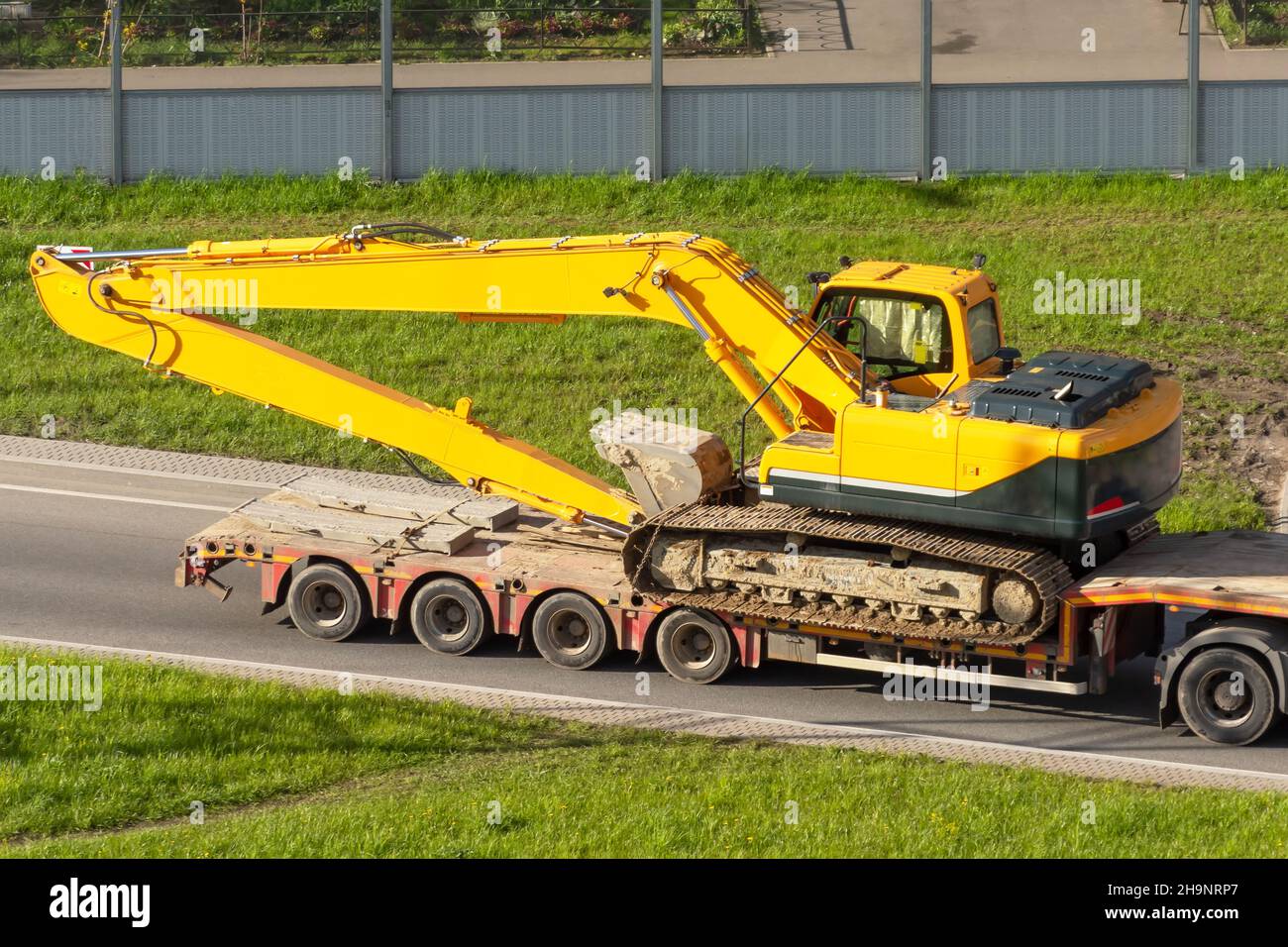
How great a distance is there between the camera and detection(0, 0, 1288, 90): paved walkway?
2875cm

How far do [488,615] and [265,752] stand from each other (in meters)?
3.21

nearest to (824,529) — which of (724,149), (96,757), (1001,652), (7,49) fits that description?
(1001,652)

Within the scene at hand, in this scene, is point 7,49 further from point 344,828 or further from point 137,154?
point 344,828

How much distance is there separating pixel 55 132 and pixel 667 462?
655 inches

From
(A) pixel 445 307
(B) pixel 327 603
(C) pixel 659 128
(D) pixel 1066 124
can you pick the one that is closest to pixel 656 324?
(C) pixel 659 128

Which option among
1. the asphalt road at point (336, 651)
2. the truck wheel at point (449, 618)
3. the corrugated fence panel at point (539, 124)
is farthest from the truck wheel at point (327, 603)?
the corrugated fence panel at point (539, 124)

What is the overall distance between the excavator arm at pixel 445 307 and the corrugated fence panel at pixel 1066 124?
12749 mm

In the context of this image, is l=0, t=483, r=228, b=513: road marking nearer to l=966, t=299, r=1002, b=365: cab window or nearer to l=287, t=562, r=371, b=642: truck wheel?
l=287, t=562, r=371, b=642: truck wheel

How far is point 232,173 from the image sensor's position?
2902 centimetres

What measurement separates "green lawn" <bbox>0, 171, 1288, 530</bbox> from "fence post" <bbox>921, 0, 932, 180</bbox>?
1.37 feet

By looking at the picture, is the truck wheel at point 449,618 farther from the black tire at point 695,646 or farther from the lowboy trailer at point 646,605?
the black tire at point 695,646

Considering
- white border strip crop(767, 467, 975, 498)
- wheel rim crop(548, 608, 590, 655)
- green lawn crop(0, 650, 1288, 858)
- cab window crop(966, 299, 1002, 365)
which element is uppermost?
cab window crop(966, 299, 1002, 365)

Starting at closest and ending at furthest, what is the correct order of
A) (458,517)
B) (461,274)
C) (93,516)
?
(461,274) < (458,517) < (93,516)

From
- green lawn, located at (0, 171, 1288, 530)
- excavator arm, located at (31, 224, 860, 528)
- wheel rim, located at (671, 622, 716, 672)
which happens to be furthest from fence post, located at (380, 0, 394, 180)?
wheel rim, located at (671, 622, 716, 672)
